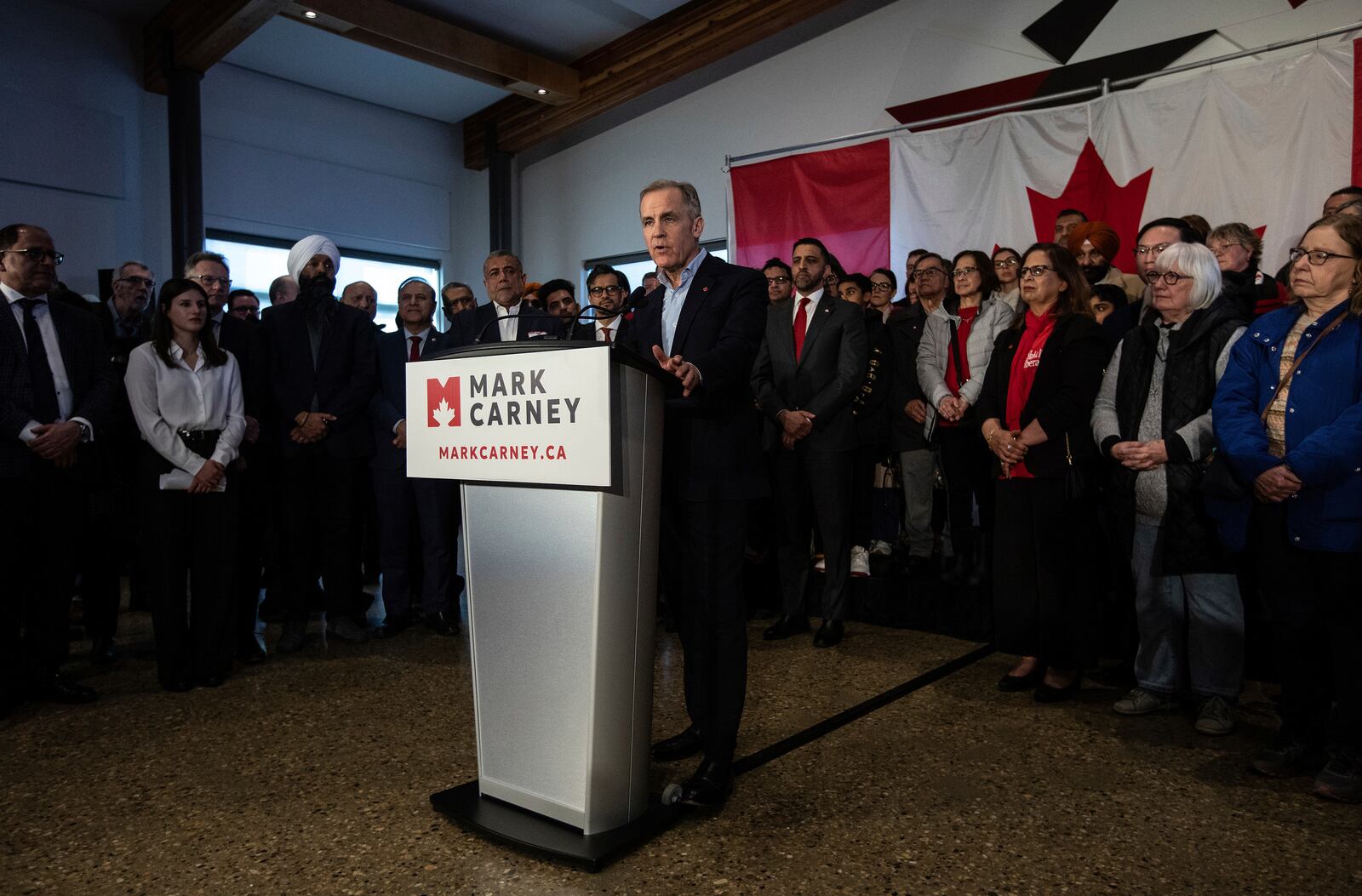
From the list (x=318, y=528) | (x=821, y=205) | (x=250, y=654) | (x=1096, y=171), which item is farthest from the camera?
(x=821, y=205)

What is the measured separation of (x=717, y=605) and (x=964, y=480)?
226 cm

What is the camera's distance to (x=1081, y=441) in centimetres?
294

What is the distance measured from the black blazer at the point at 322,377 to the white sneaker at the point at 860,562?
7.58 ft

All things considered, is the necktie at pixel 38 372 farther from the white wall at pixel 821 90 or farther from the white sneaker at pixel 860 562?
the white wall at pixel 821 90

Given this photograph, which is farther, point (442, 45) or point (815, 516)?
point (442, 45)

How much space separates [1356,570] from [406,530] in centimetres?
342

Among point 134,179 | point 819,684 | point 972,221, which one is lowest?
point 819,684

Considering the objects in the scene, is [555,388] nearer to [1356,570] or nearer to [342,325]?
[1356,570]

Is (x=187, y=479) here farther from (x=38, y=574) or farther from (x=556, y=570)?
(x=556, y=570)

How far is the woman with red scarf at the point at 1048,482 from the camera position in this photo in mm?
2980

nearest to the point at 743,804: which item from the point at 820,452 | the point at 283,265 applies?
the point at 820,452

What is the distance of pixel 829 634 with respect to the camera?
151 inches

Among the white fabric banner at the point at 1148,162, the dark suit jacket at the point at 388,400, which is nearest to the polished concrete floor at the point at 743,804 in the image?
the dark suit jacket at the point at 388,400


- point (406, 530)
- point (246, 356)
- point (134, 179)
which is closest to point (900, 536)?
point (406, 530)
